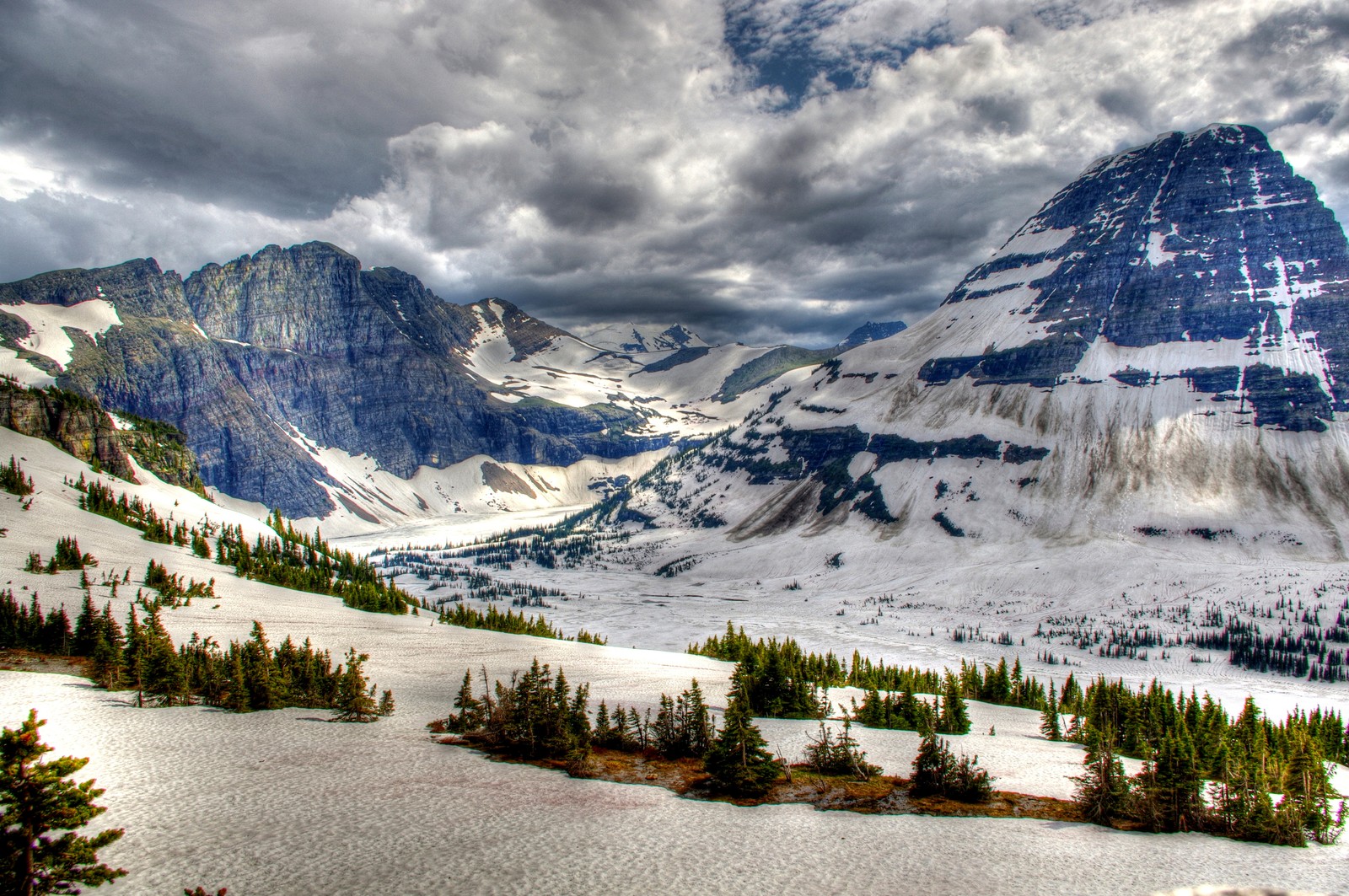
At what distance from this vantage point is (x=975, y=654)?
174000mm

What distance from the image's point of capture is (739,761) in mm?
39562

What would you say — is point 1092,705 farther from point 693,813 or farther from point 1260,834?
point 693,813

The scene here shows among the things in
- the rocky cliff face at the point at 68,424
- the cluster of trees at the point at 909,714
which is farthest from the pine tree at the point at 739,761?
the rocky cliff face at the point at 68,424

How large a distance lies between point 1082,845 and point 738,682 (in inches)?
1034

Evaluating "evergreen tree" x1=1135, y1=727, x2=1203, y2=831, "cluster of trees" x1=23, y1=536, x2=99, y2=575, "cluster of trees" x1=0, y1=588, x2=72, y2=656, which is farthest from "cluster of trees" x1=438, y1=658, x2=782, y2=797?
"cluster of trees" x1=23, y1=536, x2=99, y2=575

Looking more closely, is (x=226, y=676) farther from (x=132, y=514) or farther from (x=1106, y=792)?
(x=132, y=514)

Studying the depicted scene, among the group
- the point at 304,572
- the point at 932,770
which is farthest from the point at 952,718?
the point at 304,572

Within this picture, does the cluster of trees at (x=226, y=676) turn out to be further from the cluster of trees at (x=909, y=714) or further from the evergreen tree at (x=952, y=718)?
the evergreen tree at (x=952, y=718)

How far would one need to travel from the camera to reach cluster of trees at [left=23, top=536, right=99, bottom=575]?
8662 cm

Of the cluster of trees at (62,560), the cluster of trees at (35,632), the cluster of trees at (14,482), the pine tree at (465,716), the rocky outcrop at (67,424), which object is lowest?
the pine tree at (465,716)

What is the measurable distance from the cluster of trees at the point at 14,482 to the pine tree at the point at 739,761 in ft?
441

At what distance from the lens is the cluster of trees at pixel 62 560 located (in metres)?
86.6

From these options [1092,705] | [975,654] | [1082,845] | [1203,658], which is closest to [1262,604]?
[1203,658]

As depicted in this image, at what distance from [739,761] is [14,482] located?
140 m
